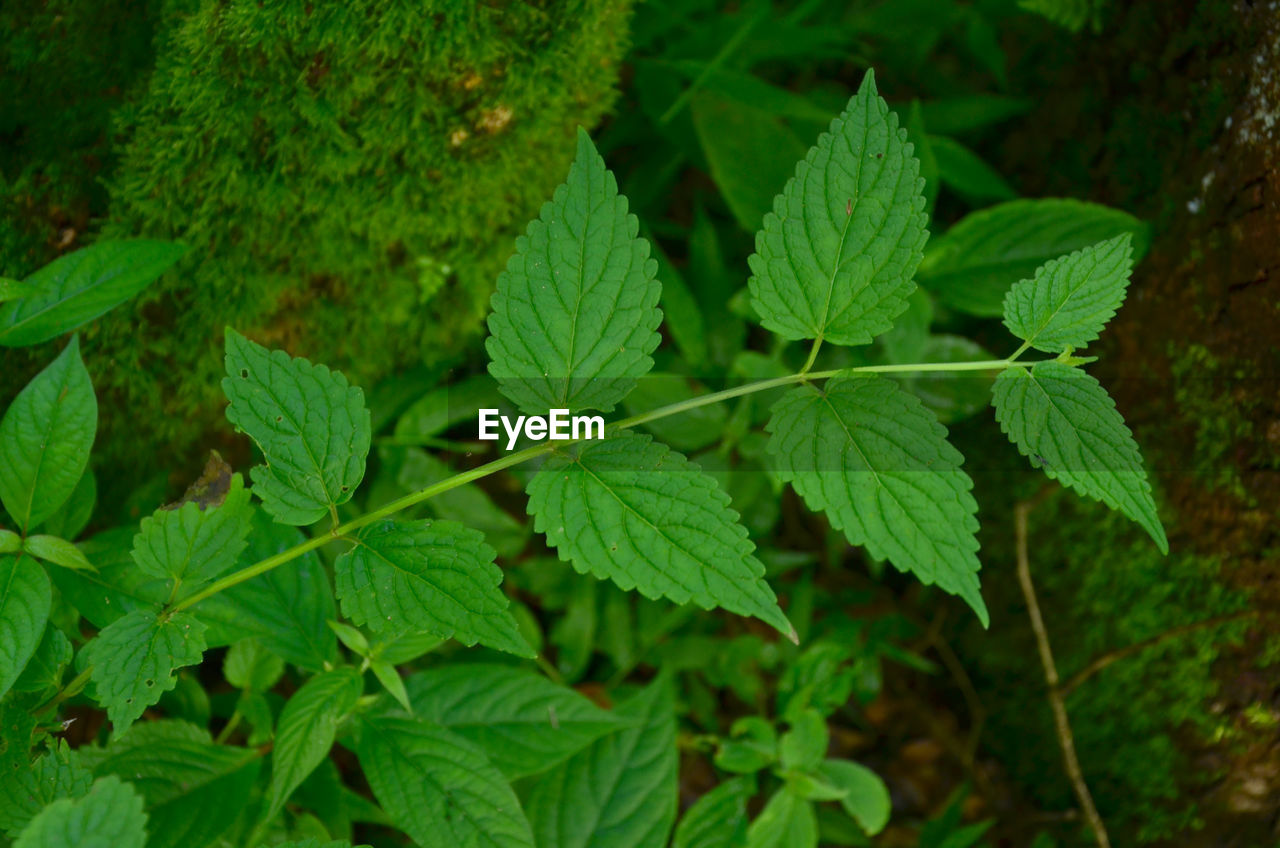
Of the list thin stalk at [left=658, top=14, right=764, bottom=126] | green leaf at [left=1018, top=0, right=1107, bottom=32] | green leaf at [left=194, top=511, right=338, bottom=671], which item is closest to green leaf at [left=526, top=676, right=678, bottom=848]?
green leaf at [left=194, top=511, right=338, bottom=671]

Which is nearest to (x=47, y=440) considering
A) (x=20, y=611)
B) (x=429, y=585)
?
(x=20, y=611)

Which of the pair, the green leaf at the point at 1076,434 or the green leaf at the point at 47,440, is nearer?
the green leaf at the point at 1076,434

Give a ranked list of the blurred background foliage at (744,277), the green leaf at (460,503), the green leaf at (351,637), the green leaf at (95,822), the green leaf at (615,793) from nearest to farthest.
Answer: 1. the green leaf at (95,822)
2. the green leaf at (351,637)
3. the blurred background foliage at (744,277)
4. the green leaf at (615,793)
5. the green leaf at (460,503)

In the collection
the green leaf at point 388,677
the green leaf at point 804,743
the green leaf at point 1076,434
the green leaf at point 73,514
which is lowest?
the green leaf at point 804,743

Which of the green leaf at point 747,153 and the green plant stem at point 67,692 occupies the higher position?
the green leaf at point 747,153

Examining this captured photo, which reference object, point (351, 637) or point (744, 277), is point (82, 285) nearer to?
point (351, 637)

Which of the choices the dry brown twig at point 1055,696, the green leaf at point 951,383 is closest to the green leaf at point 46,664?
the green leaf at point 951,383

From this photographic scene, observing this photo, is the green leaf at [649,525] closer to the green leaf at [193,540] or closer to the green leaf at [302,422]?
the green leaf at [302,422]
